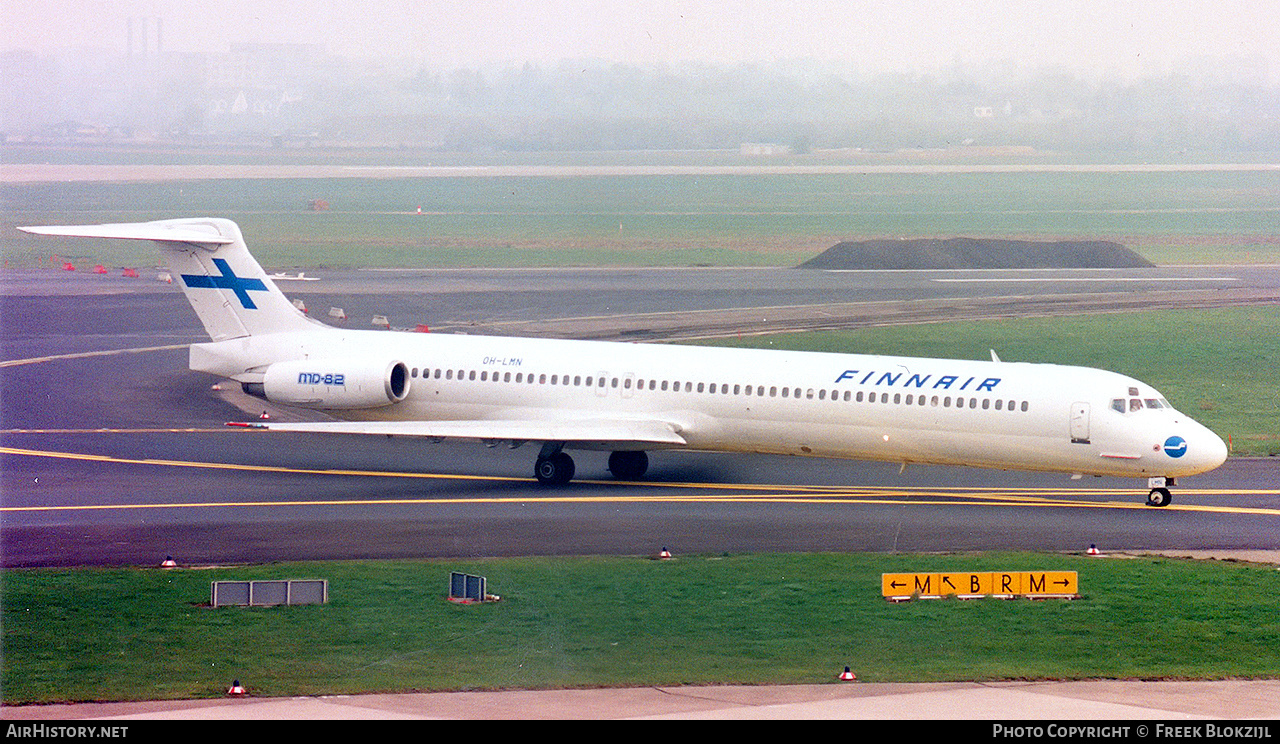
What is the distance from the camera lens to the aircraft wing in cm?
3391

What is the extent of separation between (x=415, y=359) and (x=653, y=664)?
Result: 1771 centimetres

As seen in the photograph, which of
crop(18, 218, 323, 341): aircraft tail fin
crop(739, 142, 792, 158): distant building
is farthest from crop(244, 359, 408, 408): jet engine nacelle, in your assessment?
crop(739, 142, 792, 158): distant building

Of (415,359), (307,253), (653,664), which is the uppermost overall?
(307,253)

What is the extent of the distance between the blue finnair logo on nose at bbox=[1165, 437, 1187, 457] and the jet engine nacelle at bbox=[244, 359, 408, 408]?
15.9 m

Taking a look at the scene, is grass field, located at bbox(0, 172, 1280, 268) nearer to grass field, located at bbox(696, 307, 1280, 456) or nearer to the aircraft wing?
grass field, located at bbox(696, 307, 1280, 456)

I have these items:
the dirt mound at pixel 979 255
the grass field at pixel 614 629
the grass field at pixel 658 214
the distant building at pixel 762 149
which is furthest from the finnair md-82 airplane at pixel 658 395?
the distant building at pixel 762 149

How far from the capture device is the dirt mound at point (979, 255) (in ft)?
256

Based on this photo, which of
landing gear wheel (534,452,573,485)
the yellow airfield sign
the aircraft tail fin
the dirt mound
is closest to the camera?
the yellow airfield sign

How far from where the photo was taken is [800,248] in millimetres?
81250

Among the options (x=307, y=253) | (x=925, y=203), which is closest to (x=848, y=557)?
(x=307, y=253)

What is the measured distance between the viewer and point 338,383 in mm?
36500

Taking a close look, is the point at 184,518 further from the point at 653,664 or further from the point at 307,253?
the point at 307,253

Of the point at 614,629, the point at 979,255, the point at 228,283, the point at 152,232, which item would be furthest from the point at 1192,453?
the point at 979,255

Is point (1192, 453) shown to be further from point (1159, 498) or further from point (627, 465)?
point (627, 465)
